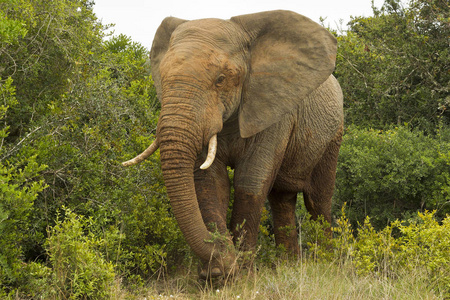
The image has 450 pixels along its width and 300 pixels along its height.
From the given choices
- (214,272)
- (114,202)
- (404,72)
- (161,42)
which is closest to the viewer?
(214,272)

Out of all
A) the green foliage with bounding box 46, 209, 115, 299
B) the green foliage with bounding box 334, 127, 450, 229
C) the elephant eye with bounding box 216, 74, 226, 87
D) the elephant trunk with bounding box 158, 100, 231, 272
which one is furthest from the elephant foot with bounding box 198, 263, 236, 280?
the green foliage with bounding box 334, 127, 450, 229

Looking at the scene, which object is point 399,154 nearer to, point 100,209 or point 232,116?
point 232,116

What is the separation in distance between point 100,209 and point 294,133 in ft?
7.10

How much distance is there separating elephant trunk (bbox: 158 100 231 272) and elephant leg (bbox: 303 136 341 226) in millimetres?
2701

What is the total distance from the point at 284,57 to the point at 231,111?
2.58 feet

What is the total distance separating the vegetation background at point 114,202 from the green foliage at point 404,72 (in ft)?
6.45

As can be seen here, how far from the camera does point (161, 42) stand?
5.95 meters

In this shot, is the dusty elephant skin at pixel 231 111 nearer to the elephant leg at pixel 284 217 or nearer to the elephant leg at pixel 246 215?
the elephant leg at pixel 246 215

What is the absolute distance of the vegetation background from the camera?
15.4 feet

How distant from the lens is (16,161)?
539cm

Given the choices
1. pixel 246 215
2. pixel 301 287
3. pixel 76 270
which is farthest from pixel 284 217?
pixel 76 270

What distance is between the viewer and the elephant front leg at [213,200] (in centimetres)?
528

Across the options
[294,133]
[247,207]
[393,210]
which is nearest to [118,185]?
[247,207]

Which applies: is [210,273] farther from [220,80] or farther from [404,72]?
[404,72]
